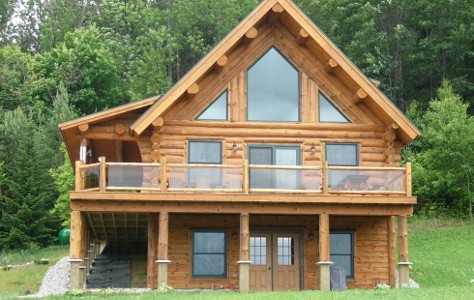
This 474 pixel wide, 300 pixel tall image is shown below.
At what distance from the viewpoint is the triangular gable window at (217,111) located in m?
28.7

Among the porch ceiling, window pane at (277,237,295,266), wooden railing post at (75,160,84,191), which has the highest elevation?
wooden railing post at (75,160,84,191)

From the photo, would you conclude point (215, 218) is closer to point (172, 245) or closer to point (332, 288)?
point (172, 245)

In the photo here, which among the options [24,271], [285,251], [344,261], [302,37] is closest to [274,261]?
[285,251]

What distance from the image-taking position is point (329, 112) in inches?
1145

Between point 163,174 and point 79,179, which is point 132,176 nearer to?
point 163,174

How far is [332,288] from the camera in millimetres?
26828

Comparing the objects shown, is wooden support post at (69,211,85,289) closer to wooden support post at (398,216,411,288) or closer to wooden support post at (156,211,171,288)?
wooden support post at (156,211,171,288)

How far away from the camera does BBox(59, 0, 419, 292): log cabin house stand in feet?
87.9

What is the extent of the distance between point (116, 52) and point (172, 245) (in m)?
43.6

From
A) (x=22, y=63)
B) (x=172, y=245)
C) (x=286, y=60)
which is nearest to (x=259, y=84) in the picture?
(x=286, y=60)

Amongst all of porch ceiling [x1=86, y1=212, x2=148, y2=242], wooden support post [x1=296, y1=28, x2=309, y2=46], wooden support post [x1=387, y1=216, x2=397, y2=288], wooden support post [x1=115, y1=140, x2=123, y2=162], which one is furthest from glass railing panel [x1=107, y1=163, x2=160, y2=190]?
wooden support post [x1=387, y1=216, x2=397, y2=288]

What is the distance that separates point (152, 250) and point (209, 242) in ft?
5.90

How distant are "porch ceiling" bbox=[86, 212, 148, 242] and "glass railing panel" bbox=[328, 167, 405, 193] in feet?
19.6

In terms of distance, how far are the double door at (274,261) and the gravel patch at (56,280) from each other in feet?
19.1
